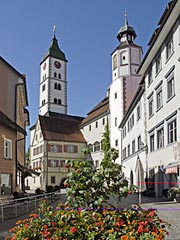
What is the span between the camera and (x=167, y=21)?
20.5 meters

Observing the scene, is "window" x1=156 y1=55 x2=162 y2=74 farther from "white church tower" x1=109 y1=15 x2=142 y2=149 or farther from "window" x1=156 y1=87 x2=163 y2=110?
"white church tower" x1=109 y1=15 x2=142 y2=149

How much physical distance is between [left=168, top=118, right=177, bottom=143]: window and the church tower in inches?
2252

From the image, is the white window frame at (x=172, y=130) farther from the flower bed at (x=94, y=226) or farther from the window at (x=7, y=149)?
the flower bed at (x=94, y=226)

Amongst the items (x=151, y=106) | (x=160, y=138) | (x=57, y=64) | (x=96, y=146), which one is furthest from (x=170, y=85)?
(x=57, y=64)

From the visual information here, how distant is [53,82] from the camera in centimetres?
8456

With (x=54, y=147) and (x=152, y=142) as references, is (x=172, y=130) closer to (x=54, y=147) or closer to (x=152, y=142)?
(x=152, y=142)

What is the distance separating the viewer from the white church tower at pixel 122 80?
48375mm

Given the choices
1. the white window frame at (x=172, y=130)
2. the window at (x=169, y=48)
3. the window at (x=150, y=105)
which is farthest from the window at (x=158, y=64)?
the white window frame at (x=172, y=130)

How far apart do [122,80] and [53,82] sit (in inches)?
1526

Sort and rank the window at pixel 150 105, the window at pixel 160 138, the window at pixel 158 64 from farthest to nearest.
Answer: the window at pixel 150 105
the window at pixel 158 64
the window at pixel 160 138

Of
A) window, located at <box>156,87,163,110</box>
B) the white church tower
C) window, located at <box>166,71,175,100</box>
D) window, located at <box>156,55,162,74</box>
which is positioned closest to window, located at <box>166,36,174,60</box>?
window, located at <box>166,71,175,100</box>

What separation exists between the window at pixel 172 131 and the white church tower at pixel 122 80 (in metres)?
26.0

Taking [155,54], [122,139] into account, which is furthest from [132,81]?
[155,54]

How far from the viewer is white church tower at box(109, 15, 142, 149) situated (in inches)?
1905
